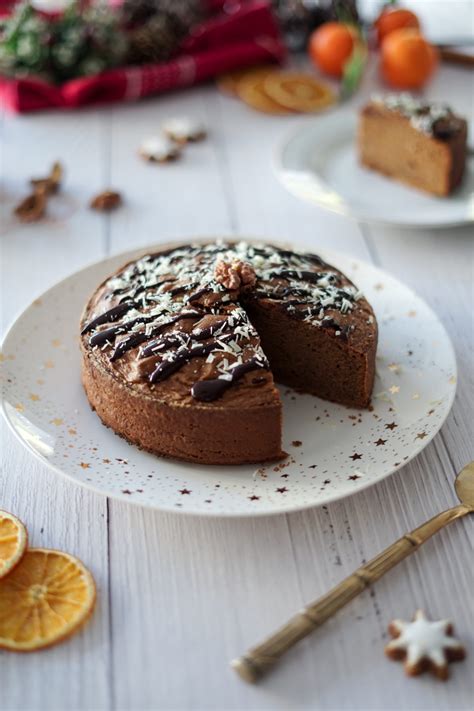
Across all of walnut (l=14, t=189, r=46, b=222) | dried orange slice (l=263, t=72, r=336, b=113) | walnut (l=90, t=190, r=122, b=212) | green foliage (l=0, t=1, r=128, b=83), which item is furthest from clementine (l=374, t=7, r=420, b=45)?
walnut (l=14, t=189, r=46, b=222)

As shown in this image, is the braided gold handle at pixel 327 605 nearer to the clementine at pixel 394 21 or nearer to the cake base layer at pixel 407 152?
the cake base layer at pixel 407 152

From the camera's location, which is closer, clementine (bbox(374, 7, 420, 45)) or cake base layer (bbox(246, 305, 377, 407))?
cake base layer (bbox(246, 305, 377, 407))

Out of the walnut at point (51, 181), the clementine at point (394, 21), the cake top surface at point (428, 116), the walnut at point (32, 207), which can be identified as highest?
the clementine at point (394, 21)

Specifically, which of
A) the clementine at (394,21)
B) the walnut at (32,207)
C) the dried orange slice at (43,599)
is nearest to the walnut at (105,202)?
the walnut at (32,207)

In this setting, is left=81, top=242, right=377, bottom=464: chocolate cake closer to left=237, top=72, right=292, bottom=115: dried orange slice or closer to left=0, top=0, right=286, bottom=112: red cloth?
left=237, top=72, right=292, bottom=115: dried orange slice

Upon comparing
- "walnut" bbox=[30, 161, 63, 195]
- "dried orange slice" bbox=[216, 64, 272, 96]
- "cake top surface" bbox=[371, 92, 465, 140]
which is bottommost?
"walnut" bbox=[30, 161, 63, 195]

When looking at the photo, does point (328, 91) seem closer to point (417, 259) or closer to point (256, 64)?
point (256, 64)
